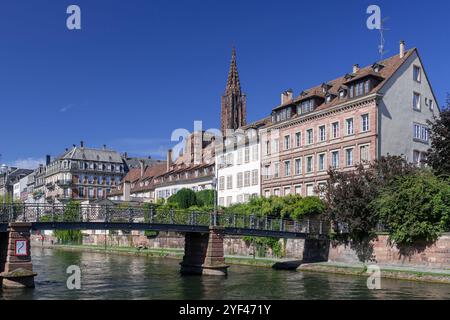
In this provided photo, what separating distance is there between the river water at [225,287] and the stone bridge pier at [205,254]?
3.17 feet

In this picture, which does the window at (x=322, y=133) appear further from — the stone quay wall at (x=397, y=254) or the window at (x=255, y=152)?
the stone quay wall at (x=397, y=254)

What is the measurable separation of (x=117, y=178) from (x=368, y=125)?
311ft

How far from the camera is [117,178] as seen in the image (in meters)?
141

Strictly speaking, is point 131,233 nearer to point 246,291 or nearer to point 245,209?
point 245,209

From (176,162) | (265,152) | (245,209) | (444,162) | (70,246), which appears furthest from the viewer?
(176,162)

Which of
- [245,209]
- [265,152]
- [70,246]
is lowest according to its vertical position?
[70,246]

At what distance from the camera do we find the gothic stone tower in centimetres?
12351

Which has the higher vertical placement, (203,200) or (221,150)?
(221,150)

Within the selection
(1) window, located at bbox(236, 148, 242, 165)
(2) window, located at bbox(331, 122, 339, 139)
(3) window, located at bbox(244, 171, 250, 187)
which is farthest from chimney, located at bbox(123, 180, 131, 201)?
(2) window, located at bbox(331, 122, 339, 139)

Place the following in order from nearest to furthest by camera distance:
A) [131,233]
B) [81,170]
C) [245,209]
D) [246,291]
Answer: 1. [246,291]
2. [245,209]
3. [131,233]
4. [81,170]

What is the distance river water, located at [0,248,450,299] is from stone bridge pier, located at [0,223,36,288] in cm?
88

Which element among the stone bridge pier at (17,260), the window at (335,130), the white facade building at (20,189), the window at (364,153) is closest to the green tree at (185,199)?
the window at (335,130)
